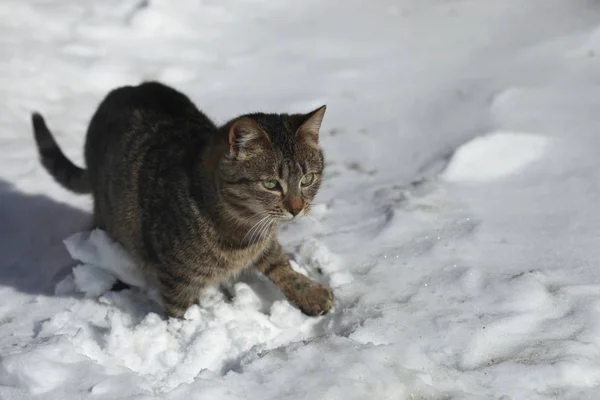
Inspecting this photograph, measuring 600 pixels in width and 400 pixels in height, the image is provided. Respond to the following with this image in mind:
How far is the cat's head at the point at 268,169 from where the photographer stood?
251 centimetres

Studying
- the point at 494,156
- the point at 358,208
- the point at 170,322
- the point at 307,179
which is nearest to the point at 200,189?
the point at 307,179

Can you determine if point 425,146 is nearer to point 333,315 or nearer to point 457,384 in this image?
point 333,315

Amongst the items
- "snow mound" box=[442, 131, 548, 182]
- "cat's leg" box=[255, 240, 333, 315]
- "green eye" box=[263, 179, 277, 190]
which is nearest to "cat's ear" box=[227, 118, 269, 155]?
"green eye" box=[263, 179, 277, 190]

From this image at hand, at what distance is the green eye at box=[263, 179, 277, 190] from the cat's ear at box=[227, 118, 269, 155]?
13 centimetres

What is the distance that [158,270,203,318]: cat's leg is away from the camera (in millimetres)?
2709

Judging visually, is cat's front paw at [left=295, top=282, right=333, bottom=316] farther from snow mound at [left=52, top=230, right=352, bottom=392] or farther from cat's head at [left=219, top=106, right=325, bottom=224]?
cat's head at [left=219, top=106, right=325, bottom=224]

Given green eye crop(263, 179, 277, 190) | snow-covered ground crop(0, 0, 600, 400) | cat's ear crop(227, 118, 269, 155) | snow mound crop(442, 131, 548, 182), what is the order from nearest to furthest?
snow-covered ground crop(0, 0, 600, 400), cat's ear crop(227, 118, 269, 155), green eye crop(263, 179, 277, 190), snow mound crop(442, 131, 548, 182)

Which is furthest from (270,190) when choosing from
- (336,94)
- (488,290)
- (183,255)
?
(336,94)

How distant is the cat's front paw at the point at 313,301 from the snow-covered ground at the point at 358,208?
0.05 m

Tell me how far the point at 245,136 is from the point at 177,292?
71 centimetres

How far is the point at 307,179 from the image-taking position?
262 cm

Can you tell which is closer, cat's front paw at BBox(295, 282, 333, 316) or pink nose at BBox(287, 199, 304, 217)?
pink nose at BBox(287, 199, 304, 217)

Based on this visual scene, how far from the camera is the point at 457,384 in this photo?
224cm

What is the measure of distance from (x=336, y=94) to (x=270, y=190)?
214cm
